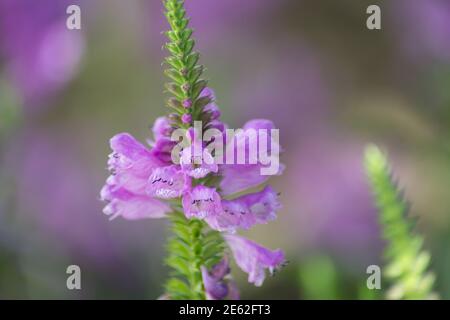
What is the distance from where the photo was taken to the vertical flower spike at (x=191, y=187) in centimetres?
85

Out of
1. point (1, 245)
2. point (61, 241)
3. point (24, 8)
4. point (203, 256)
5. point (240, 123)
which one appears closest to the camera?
point (203, 256)

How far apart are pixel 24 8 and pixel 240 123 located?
2.42ft

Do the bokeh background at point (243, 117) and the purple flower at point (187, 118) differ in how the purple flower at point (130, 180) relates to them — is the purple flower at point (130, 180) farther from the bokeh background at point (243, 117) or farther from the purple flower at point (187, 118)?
the bokeh background at point (243, 117)

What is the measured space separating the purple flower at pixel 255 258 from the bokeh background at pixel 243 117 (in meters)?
0.73

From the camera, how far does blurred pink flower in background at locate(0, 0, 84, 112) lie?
198 cm

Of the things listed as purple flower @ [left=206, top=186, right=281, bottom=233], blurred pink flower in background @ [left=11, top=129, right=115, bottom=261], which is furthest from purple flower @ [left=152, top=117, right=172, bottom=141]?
blurred pink flower in background @ [left=11, top=129, right=115, bottom=261]

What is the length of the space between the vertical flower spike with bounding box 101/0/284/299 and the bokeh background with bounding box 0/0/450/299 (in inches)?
27.7

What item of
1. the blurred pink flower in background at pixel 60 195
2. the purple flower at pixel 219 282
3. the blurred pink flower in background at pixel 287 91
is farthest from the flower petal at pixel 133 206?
the blurred pink flower in background at pixel 287 91

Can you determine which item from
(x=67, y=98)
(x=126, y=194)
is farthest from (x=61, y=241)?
(x=126, y=194)

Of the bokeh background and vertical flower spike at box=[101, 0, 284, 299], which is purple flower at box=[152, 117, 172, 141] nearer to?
vertical flower spike at box=[101, 0, 284, 299]

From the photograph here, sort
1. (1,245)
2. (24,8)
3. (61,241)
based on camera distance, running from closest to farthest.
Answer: (1,245) → (61,241) → (24,8)

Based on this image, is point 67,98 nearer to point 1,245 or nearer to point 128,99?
point 128,99

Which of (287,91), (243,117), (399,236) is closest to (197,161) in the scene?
(399,236)
